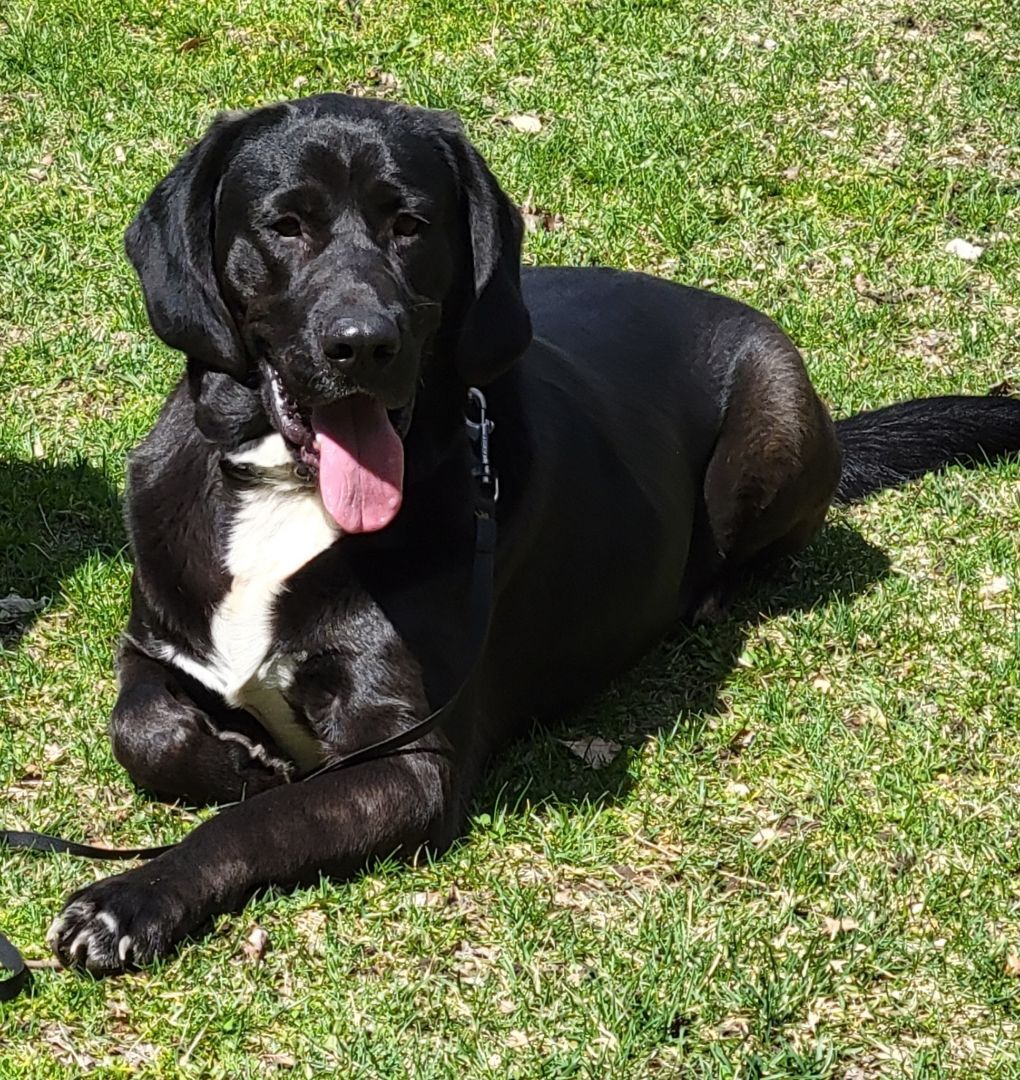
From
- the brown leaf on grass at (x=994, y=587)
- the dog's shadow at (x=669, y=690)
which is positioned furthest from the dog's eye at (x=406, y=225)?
the brown leaf on grass at (x=994, y=587)

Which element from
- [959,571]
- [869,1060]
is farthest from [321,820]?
[959,571]

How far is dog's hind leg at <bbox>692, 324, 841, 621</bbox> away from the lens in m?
5.64

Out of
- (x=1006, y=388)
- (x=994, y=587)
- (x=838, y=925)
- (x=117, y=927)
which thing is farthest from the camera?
(x=1006, y=388)

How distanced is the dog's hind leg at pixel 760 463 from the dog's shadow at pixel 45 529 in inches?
76.9

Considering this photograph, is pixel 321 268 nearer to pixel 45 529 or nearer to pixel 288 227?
pixel 288 227

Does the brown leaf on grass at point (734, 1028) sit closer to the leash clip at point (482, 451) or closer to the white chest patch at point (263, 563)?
the white chest patch at point (263, 563)

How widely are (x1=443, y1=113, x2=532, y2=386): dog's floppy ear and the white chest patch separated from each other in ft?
1.68

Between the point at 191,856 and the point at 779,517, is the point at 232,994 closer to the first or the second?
the point at 191,856

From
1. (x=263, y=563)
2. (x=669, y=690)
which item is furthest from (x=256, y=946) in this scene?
(x=669, y=690)

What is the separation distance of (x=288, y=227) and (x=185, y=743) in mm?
1297

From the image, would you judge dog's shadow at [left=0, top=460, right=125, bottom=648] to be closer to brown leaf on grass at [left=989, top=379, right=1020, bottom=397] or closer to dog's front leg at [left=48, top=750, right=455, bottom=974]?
dog's front leg at [left=48, top=750, right=455, bottom=974]

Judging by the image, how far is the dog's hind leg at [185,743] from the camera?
4309 mm

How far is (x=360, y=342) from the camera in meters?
3.81

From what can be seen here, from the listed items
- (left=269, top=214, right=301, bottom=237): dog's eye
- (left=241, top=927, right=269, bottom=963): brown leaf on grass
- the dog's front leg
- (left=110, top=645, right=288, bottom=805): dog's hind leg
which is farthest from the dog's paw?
(left=269, top=214, right=301, bottom=237): dog's eye
